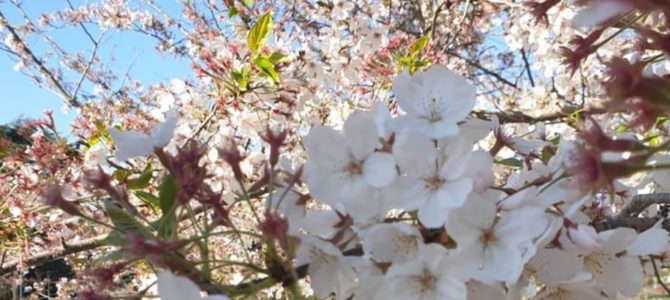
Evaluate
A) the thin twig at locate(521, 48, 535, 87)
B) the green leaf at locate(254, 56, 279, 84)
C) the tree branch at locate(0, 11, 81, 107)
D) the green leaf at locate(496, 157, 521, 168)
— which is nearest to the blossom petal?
the green leaf at locate(496, 157, 521, 168)

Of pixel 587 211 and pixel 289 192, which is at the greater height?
pixel 289 192

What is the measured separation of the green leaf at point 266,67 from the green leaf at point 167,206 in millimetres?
1170

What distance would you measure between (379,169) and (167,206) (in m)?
0.21

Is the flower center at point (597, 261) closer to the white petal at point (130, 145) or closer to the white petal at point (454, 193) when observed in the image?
the white petal at point (454, 193)

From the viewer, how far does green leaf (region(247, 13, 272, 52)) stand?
1.83 m

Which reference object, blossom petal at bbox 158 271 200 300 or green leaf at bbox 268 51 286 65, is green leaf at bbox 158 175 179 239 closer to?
blossom petal at bbox 158 271 200 300

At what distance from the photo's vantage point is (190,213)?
570mm

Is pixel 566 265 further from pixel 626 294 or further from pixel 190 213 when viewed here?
pixel 190 213

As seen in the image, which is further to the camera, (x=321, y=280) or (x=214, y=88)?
(x=214, y=88)

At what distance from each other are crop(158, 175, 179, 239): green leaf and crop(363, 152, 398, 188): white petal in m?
0.17

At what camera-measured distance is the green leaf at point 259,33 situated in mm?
1829

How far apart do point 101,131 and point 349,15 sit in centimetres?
166

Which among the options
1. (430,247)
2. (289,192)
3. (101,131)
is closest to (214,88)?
(101,131)

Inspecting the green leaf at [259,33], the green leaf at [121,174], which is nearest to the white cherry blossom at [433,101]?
the green leaf at [121,174]
